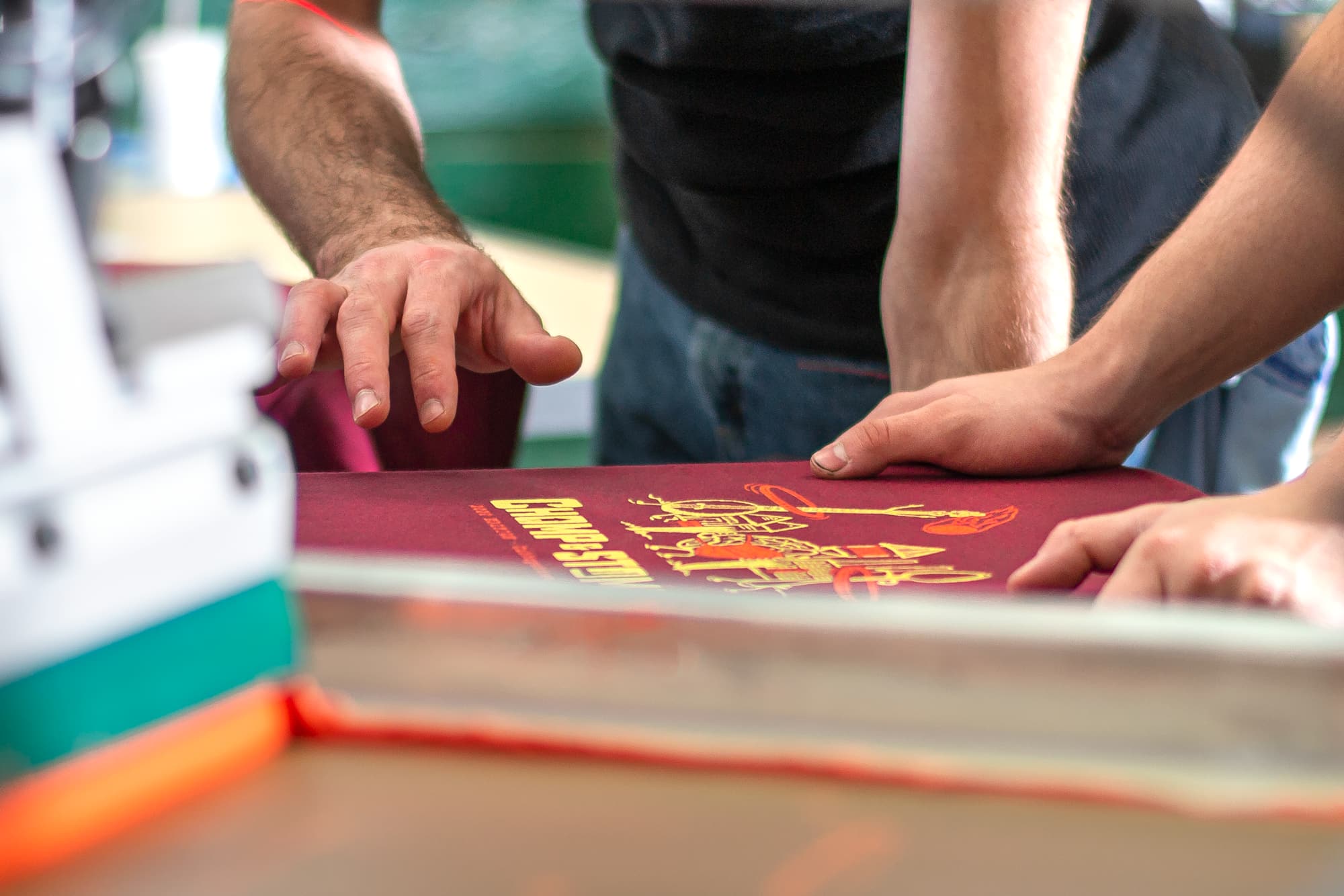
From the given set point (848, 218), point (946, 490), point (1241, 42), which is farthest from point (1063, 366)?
point (1241, 42)

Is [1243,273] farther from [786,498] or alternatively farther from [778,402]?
[778,402]

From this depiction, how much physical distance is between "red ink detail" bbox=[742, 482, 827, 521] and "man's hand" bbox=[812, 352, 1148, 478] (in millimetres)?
39

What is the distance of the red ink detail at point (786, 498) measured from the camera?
0.58 metres

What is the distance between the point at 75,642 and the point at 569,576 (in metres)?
0.21

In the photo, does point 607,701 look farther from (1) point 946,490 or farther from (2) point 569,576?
(1) point 946,490

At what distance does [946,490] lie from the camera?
2.10 feet

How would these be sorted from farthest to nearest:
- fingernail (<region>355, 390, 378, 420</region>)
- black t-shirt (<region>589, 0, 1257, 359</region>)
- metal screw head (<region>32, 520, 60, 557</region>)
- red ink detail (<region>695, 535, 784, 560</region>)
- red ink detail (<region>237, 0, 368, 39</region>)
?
red ink detail (<region>237, 0, 368, 39</region>) → black t-shirt (<region>589, 0, 1257, 359</region>) → fingernail (<region>355, 390, 378, 420</region>) → red ink detail (<region>695, 535, 784, 560</region>) → metal screw head (<region>32, 520, 60, 557</region>)

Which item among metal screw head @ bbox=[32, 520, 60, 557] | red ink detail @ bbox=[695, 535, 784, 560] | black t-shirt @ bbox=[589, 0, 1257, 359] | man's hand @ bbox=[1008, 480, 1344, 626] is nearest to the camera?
metal screw head @ bbox=[32, 520, 60, 557]

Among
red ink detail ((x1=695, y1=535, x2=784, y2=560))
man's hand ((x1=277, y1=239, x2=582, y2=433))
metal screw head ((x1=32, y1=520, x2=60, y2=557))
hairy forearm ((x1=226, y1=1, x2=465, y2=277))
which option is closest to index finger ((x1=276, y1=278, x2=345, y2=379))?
man's hand ((x1=277, y1=239, x2=582, y2=433))

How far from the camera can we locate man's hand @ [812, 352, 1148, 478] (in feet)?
2.16

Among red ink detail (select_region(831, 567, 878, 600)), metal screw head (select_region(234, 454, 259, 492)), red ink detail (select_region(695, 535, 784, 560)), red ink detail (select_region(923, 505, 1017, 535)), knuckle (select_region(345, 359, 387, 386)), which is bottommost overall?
red ink detail (select_region(923, 505, 1017, 535))

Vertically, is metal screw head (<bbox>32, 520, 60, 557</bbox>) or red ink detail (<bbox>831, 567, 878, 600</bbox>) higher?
metal screw head (<bbox>32, 520, 60, 557</bbox>)

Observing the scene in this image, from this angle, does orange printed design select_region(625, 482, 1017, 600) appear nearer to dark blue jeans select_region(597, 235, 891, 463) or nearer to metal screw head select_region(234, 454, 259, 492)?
metal screw head select_region(234, 454, 259, 492)

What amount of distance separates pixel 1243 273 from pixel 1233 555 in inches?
11.6
